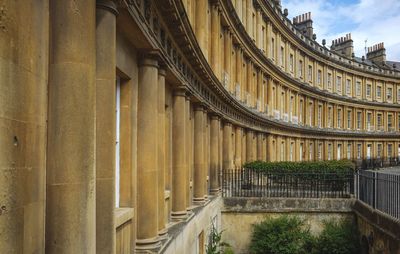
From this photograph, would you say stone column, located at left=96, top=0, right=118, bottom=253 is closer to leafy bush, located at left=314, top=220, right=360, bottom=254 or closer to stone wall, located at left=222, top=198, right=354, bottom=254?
stone wall, located at left=222, top=198, right=354, bottom=254

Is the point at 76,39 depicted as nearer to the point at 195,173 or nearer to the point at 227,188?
the point at 195,173

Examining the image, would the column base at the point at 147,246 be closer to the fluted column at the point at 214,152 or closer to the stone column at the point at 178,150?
the stone column at the point at 178,150

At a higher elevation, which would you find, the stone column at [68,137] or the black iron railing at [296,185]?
the stone column at [68,137]

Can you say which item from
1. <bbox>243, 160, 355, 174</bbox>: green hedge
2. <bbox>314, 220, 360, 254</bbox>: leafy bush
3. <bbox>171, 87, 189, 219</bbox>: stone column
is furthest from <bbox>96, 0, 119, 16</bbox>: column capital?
<bbox>243, 160, 355, 174</bbox>: green hedge

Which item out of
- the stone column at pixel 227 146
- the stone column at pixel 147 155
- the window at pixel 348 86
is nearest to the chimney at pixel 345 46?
the window at pixel 348 86

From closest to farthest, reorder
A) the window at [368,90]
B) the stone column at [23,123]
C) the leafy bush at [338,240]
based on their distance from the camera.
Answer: the stone column at [23,123] < the leafy bush at [338,240] < the window at [368,90]

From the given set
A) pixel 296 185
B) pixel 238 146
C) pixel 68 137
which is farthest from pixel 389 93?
pixel 68 137

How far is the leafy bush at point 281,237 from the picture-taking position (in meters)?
16.0

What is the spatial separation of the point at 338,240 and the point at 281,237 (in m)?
2.02

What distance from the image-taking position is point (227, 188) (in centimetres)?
1908

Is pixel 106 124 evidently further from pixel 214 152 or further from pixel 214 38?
pixel 214 38

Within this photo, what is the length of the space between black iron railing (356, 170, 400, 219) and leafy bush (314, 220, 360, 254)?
1245 mm

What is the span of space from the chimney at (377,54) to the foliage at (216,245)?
5515cm

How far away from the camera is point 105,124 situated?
5.43 meters
